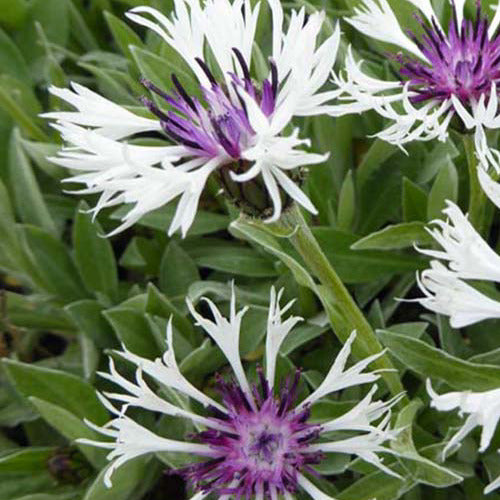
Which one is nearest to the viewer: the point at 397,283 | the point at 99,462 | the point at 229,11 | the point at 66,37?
the point at 229,11

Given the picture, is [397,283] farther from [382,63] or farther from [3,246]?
[3,246]

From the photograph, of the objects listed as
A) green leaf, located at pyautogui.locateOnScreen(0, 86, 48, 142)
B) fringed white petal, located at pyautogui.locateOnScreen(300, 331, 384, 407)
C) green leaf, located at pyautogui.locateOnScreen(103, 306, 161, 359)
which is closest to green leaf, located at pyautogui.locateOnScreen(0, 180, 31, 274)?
green leaf, located at pyautogui.locateOnScreen(0, 86, 48, 142)

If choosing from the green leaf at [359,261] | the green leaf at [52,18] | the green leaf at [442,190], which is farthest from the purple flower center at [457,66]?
the green leaf at [52,18]

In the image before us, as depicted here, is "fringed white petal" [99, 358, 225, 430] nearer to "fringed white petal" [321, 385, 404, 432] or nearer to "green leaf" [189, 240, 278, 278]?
"fringed white petal" [321, 385, 404, 432]

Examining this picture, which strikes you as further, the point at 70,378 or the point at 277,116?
the point at 70,378

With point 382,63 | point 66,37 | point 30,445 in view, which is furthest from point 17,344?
point 382,63
